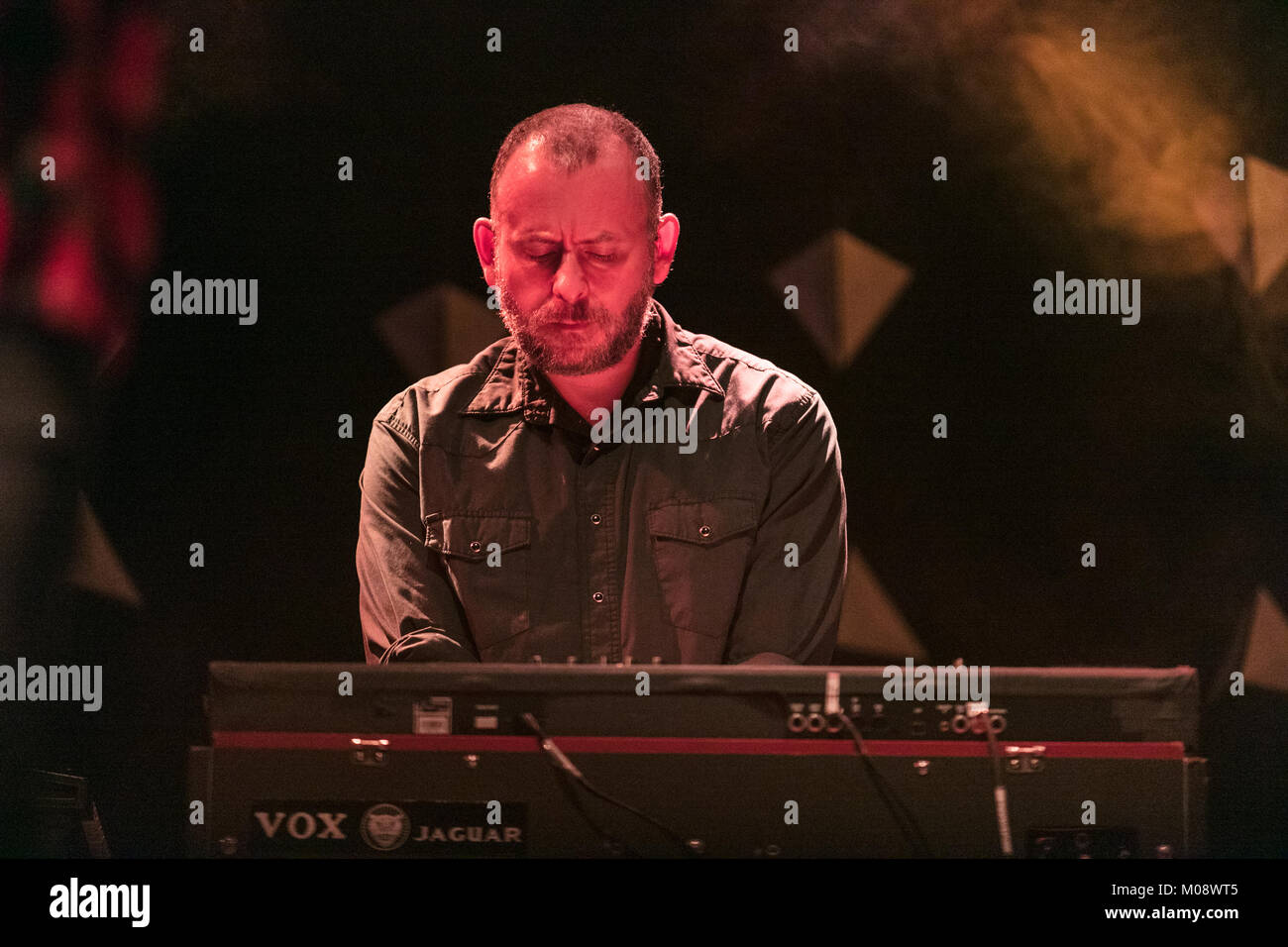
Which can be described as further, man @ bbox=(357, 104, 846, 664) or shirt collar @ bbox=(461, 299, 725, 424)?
shirt collar @ bbox=(461, 299, 725, 424)

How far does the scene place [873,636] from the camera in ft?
10.3

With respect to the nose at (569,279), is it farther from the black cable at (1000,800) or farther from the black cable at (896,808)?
the black cable at (1000,800)

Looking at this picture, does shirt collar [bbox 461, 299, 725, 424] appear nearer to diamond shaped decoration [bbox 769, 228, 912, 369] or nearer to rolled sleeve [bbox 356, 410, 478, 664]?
rolled sleeve [bbox 356, 410, 478, 664]

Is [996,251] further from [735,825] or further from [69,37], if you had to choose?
[69,37]

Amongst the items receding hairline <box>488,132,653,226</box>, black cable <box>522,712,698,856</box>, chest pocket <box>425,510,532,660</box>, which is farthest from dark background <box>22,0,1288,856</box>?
black cable <box>522,712,698,856</box>

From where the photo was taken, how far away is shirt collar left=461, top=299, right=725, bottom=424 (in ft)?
9.11

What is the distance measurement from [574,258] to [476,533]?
0.60 m

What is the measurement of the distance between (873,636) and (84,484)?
1960 millimetres
